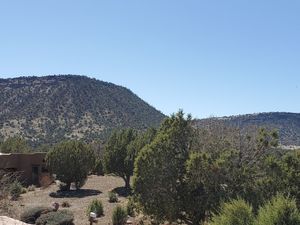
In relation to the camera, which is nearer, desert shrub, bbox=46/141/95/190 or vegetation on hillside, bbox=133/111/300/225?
vegetation on hillside, bbox=133/111/300/225

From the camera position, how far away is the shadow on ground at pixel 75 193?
47.0 meters

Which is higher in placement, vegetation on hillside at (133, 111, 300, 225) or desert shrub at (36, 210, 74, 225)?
vegetation on hillside at (133, 111, 300, 225)

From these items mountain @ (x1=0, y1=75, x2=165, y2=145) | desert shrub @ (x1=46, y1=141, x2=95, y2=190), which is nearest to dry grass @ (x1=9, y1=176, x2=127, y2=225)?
desert shrub @ (x1=46, y1=141, x2=95, y2=190)

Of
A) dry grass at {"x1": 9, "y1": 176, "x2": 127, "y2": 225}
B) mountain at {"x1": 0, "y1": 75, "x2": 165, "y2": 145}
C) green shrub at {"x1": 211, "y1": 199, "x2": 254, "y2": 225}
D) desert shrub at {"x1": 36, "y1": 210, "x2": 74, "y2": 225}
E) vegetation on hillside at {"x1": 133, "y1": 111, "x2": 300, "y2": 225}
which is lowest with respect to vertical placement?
desert shrub at {"x1": 36, "y1": 210, "x2": 74, "y2": 225}

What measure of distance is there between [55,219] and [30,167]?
27856mm

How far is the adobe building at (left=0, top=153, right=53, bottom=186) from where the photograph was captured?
5497 cm

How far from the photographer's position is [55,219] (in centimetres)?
3044

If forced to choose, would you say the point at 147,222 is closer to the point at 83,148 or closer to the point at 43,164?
the point at 83,148

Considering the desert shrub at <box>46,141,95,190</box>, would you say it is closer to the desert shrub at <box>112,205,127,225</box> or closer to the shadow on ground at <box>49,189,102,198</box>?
the shadow on ground at <box>49,189,102,198</box>

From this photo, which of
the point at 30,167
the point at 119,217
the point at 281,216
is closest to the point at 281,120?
the point at 30,167

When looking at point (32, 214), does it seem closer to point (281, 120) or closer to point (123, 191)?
point (123, 191)

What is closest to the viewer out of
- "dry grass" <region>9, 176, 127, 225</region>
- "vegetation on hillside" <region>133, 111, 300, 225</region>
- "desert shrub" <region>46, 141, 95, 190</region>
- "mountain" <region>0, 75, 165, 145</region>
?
"vegetation on hillside" <region>133, 111, 300, 225</region>

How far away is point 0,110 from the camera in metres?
133

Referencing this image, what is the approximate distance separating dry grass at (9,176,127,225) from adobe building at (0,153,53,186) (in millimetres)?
2811
